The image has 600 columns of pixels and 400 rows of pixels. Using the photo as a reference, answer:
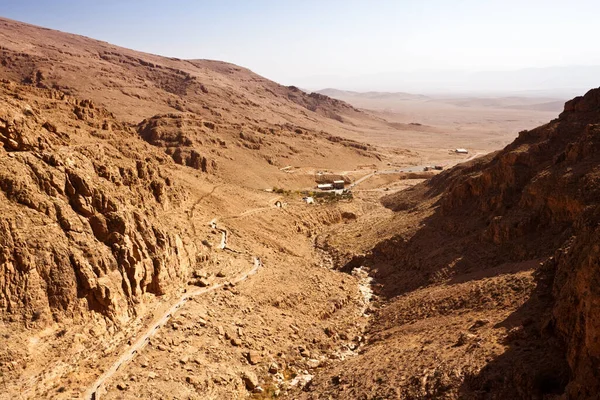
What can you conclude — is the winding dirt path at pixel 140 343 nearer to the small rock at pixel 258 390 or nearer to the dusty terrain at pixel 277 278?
the dusty terrain at pixel 277 278

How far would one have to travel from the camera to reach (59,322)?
18.6 metres

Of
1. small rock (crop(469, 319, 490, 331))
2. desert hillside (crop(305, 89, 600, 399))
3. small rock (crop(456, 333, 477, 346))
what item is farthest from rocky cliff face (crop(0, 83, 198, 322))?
small rock (crop(469, 319, 490, 331))

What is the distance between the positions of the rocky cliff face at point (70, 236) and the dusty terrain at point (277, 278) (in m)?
0.07

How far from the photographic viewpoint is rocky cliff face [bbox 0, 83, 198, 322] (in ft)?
61.2

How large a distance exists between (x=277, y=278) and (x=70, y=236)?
40.3 feet

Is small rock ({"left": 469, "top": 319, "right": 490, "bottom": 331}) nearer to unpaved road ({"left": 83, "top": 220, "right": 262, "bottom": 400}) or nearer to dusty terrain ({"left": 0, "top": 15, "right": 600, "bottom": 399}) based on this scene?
dusty terrain ({"left": 0, "top": 15, "right": 600, "bottom": 399})

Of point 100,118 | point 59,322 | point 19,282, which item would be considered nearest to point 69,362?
point 59,322

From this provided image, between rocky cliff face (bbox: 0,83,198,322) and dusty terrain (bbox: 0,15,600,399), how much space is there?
69 mm

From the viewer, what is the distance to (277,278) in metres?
28.9

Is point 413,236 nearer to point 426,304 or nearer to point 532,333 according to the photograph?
point 426,304

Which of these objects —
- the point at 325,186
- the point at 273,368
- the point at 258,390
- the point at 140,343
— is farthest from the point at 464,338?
the point at 325,186

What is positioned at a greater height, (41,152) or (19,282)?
(41,152)

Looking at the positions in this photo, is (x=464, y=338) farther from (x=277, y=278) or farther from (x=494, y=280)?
(x=277, y=278)

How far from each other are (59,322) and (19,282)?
212 centimetres
